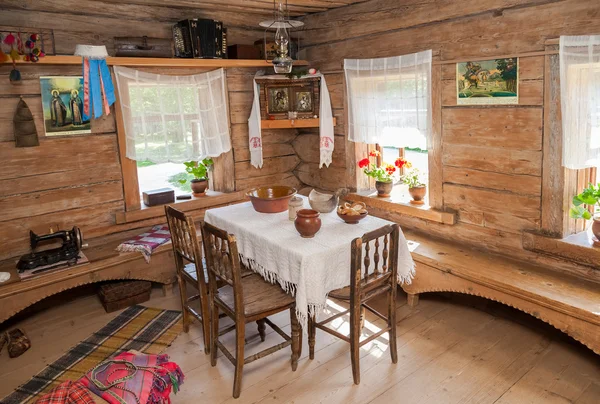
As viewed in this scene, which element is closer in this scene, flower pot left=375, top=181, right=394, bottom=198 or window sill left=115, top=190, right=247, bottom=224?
window sill left=115, top=190, right=247, bottom=224

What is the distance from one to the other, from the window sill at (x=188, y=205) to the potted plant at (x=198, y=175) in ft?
0.29

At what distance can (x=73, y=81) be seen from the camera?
398 centimetres

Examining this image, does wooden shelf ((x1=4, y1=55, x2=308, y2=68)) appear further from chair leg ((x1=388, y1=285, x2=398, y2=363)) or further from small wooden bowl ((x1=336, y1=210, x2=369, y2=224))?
chair leg ((x1=388, y1=285, x2=398, y2=363))

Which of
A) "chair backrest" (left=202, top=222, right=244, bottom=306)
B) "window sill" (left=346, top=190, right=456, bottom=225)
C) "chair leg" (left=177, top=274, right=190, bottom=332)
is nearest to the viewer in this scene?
"chair backrest" (left=202, top=222, right=244, bottom=306)

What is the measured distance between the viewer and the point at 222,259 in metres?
2.92

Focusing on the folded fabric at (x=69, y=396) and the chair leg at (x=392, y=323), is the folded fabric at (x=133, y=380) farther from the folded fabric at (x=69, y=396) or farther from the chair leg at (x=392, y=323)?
the chair leg at (x=392, y=323)

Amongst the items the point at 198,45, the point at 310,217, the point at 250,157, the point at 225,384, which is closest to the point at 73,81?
the point at 198,45

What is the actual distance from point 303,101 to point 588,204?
8.46ft

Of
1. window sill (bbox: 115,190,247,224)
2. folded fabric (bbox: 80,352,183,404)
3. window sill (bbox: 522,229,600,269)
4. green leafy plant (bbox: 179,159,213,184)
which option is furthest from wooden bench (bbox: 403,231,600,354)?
green leafy plant (bbox: 179,159,213,184)

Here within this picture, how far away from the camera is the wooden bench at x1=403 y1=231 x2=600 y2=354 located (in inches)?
115

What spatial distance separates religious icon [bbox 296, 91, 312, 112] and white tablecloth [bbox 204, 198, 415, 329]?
155cm

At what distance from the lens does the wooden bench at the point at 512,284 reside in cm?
293

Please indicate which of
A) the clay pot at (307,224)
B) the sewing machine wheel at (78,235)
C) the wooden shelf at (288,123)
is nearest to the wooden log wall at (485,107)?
the wooden shelf at (288,123)

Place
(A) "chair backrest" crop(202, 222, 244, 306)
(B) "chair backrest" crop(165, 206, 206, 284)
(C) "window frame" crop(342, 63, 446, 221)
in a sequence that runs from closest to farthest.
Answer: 1. (A) "chair backrest" crop(202, 222, 244, 306)
2. (B) "chair backrest" crop(165, 206, 206, 284)
3. (C) "window frame" crop(342, 63, 446, 221)
